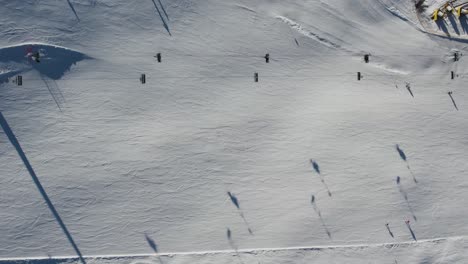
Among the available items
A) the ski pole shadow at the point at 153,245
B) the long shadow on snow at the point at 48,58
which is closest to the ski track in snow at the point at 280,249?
the ski pole shadow at the point at 153,245

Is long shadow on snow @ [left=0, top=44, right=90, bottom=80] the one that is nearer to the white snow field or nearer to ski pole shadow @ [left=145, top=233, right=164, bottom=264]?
the white snow field

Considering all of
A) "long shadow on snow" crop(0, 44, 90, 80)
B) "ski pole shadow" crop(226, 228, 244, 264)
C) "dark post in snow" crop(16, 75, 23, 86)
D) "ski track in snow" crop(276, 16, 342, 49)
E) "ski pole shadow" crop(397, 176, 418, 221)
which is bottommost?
"ski pole shadow" crop(226, 228, 244, 264)

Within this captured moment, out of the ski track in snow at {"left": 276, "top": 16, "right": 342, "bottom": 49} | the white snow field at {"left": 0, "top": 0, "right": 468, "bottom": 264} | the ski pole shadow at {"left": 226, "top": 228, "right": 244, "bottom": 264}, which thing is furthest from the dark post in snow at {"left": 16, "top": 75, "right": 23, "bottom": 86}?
the ski track in snow at {"left": 276, "top": 16, "right": 342, "bottom": 49}

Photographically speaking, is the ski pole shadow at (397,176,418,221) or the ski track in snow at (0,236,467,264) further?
the ski pole shadow at (397,176,418,221)

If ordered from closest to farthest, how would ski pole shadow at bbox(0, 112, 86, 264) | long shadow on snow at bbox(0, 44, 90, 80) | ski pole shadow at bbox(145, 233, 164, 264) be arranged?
long shadow on snow at bbox(0, 44, 90, 80), ski pole shadow at bbox(0, 112, 86, 264), ski pole shadow at bbox(145, 233, 164, 264)

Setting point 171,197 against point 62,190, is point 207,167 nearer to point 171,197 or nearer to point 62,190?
point 171,197

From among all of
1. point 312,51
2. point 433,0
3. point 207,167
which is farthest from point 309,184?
point 433,0
